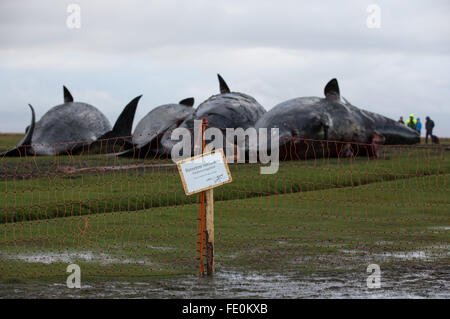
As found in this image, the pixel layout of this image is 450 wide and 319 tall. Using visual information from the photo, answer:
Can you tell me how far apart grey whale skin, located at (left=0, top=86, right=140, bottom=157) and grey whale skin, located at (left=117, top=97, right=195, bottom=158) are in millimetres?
844

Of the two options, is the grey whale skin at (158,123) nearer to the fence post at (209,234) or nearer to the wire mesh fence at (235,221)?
the wire mesh fence at (235,221)

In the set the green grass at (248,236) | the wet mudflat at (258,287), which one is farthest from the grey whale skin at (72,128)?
the wet mudflat at (258,287)

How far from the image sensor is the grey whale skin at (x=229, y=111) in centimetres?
2666

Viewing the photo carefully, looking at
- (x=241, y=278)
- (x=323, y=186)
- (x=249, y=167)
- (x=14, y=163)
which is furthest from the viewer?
(x=14, y=163)

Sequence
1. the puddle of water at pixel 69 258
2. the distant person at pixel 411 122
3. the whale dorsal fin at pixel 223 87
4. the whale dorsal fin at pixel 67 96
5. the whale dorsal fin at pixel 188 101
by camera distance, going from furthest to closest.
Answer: the distant person at pixel 411 122, the whale dorsal fin at pixel 67 96, the whale dorsal fin at pixel 188 101, the whale dorsal fin at pixel 223 87, the puddle of water at pixel 69 258

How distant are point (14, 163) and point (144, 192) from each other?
30.3 ft

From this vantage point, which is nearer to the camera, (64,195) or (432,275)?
(432,275)

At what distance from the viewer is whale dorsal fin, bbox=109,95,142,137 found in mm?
29297

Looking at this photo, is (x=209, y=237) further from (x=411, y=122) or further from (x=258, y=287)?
(x=411, y=122)

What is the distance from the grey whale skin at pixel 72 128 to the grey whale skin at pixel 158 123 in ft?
2.77

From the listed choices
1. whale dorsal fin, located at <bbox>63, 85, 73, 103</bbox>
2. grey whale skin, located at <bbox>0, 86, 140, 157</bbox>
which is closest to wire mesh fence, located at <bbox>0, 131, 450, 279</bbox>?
grey whale skin, located at <bbox>0, 86, 140, 157</bbox>

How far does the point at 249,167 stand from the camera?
22.4 m
